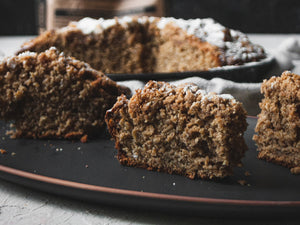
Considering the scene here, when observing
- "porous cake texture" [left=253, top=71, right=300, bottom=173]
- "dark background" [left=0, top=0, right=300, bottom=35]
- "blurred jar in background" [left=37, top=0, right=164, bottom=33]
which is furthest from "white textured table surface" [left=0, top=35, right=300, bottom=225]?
"dark background" [left=0, top=0, right=300, bottom=35]

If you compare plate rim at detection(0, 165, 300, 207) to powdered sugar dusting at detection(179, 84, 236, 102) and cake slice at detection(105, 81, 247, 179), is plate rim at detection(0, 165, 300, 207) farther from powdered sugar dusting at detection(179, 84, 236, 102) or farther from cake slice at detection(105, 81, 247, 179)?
powdered sugar dusting at detection(179, 84, 236, 102)

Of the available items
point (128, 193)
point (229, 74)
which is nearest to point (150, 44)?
point (229, 74)

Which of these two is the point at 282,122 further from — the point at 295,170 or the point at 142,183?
the point at 142,183

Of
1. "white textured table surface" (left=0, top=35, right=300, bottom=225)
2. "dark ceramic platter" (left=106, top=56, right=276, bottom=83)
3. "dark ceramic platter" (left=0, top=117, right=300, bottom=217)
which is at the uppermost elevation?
"dark ceramic platter" (left=106, top=56, right=276, bottom=83)

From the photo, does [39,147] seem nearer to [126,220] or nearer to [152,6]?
[126,220]

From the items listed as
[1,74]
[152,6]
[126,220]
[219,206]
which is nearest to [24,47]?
[1,74]
